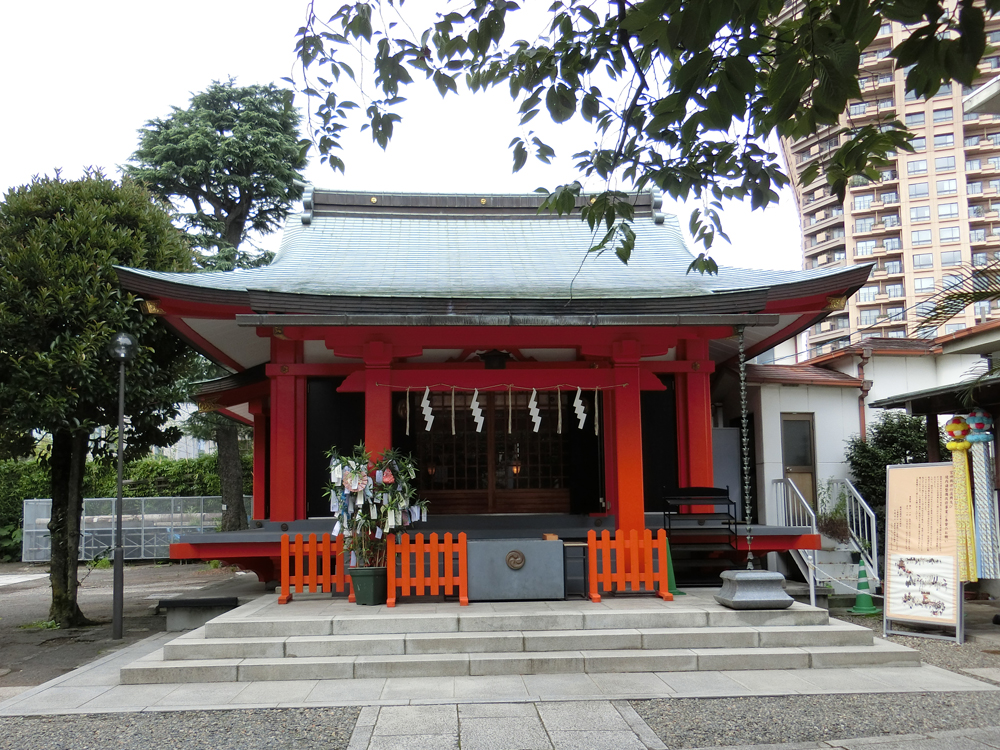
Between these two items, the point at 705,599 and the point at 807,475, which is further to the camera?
the point at 807,475

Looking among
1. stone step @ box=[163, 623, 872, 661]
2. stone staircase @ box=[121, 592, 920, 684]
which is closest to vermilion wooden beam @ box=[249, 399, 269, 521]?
stone staircase @ box=[121, 592, 920, 684]

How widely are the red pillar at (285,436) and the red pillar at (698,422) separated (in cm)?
558

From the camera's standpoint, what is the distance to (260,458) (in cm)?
1463

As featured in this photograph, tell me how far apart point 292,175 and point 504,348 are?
12628 mm

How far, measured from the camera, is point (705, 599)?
868cm

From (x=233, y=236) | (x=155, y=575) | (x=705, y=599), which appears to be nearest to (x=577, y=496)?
(x=705, y=599)

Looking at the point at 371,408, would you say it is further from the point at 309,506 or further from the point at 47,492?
the point at 47,492

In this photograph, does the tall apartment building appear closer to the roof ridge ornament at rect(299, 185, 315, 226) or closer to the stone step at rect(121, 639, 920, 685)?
the roof ridge ornament at rect(299, 185, 315, 226)

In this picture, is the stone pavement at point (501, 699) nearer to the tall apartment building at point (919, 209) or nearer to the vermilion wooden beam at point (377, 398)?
the vermilion wooden beam at point (377, 398)

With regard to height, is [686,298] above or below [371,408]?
above

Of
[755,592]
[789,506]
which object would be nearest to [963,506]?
[755,592]

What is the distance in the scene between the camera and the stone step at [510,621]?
7582mm

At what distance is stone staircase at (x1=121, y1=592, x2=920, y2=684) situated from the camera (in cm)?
693

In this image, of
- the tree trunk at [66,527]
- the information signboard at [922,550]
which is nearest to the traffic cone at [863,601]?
the information signboard at [922,550]
